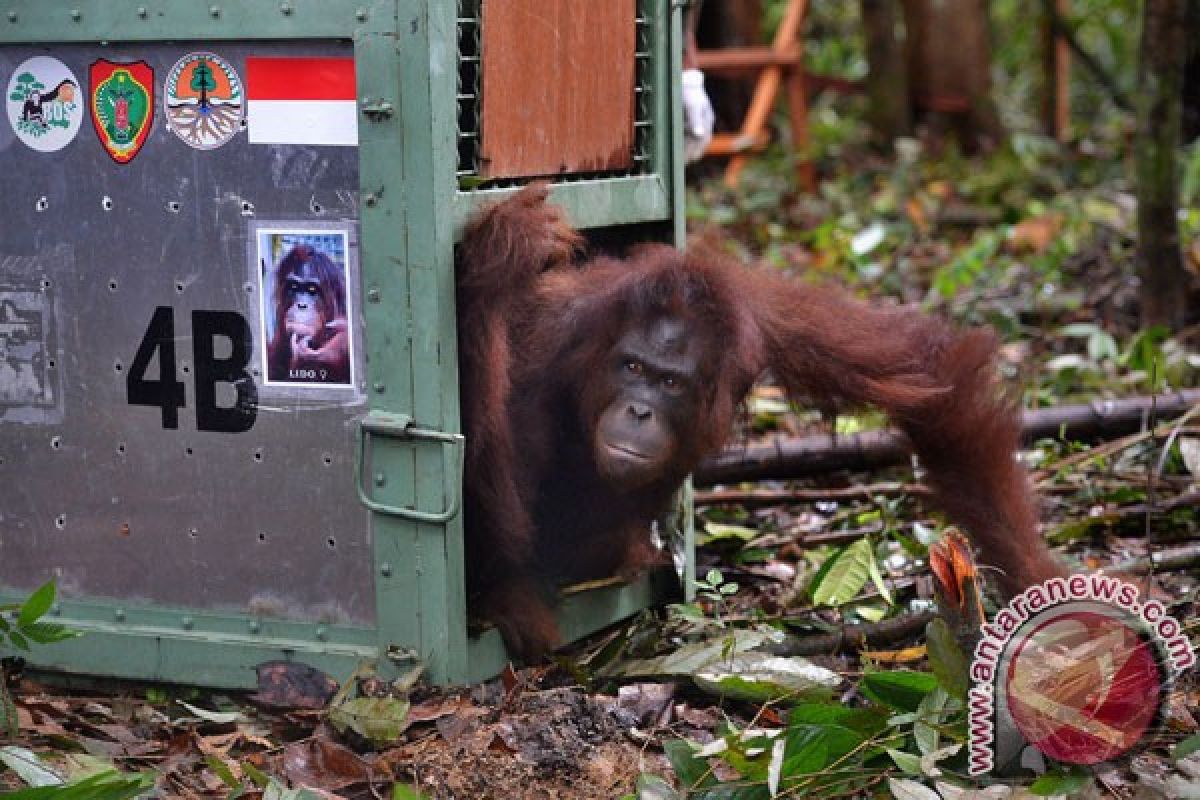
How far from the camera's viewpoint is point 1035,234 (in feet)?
24.1

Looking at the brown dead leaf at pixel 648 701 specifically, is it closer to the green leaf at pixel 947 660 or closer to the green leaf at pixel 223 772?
the green leaf at pixel 947 660

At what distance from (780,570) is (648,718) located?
1043 millimetres

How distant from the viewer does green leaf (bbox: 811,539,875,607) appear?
138 inches

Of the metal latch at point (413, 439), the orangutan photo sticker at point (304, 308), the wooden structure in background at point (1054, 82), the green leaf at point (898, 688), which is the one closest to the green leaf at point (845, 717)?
the green leaf at point (898, 688)

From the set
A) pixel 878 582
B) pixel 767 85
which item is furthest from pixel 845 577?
pixel 767 85

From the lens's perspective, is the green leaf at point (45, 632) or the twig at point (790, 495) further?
the twig at point (790, 495)

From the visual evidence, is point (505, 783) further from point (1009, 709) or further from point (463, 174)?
point (463, 174)

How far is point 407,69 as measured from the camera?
9.06 feet

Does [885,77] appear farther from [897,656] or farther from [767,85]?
[897,656]

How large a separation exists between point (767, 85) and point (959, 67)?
182cm

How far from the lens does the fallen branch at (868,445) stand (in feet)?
14.1

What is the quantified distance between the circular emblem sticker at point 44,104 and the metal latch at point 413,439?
810mm

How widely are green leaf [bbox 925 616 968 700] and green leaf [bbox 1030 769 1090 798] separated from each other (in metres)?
0.20

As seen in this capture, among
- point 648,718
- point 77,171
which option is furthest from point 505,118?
point 648,718
